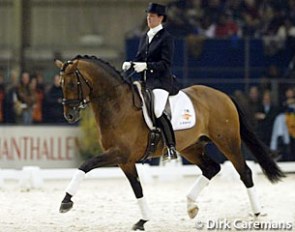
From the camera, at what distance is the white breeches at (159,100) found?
906cm

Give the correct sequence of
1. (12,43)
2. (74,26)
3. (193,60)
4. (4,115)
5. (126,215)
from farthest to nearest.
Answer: (74,26)
(12,43)
(193,60)
(4,115)
(126,215)

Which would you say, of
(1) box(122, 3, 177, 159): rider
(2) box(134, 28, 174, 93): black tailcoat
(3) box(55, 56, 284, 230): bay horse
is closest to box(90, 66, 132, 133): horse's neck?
(3) box(55, 56, 284, 230): bay horse

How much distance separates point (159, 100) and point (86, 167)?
1.08 m

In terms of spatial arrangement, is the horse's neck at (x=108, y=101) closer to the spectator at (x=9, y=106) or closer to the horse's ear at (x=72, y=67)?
the horse's ear at (x=72, y=67)

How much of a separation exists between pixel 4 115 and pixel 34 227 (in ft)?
24.1

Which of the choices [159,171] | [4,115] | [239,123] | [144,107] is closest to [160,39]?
[144,107]

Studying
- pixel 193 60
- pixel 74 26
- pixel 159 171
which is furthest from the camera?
pixel 74 26

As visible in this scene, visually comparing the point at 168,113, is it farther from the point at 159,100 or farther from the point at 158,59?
the point at 158,59

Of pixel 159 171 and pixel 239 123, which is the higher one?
pixel 239 123

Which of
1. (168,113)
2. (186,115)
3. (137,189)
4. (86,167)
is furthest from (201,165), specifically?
(86,167)

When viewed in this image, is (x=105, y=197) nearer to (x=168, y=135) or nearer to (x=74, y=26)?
(x=168, y=135)

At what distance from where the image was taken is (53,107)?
16.3 meters

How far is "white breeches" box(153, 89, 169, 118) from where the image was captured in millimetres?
9062

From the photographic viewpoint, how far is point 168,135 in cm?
912
